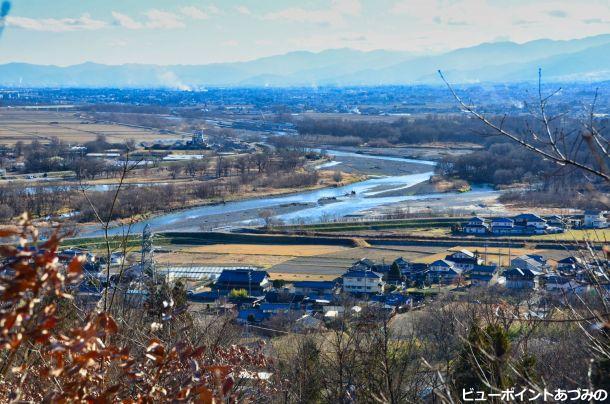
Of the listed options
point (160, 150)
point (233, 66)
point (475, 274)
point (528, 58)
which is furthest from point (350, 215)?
point (233, 66)

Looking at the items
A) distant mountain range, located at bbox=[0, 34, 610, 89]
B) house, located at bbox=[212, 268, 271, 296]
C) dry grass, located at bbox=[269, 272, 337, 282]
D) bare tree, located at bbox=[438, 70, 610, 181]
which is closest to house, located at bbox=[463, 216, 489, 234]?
dry grass, located at bbox=[269, 272, 337, 282]

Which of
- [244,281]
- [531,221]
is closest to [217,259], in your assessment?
[244,281]

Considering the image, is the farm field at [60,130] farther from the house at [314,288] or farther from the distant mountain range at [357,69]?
the distant mountain range at [357,69]

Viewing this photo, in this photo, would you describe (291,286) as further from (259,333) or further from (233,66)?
(233,66)

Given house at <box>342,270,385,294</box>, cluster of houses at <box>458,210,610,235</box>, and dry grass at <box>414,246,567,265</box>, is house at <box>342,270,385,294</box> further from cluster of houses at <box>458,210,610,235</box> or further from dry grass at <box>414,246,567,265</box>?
cluster of houses at <box>458,210,610,235</box>

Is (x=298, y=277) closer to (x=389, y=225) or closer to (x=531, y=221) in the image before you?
(x=389, y=225)
